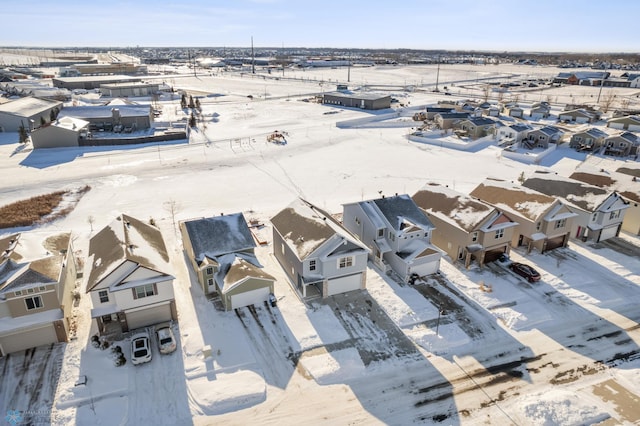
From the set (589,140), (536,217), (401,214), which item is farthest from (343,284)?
(589,140)

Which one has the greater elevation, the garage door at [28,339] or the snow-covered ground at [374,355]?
the garage door at [28,339]

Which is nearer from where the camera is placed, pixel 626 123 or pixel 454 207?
pixel 454 207

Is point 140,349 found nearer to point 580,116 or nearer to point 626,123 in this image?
point 626,123

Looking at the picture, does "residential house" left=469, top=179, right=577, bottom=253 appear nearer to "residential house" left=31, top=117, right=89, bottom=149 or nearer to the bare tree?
the bare tree

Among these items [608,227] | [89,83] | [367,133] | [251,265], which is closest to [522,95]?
[367,133]

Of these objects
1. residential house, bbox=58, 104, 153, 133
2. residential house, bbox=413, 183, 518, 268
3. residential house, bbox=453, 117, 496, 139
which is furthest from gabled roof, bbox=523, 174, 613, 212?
residential house, bbox=58, 104, 153, 133

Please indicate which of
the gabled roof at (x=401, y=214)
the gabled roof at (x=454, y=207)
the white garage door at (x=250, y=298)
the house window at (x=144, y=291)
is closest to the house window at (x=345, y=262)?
the gabled roof at (x=401, y=214)

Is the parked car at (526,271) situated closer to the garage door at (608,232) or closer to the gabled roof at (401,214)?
the gabled roof at (401,214)
